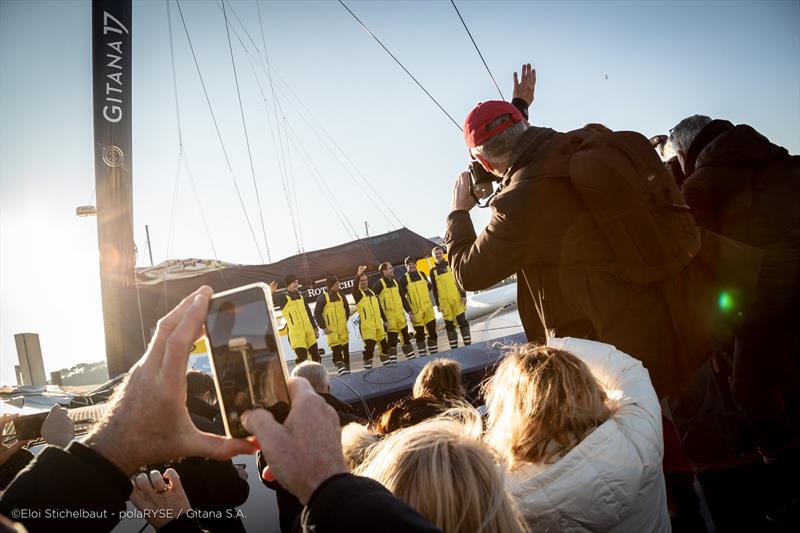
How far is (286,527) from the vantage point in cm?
236

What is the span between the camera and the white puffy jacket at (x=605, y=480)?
3.84 ft

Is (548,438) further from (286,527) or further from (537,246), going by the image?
(286,527)

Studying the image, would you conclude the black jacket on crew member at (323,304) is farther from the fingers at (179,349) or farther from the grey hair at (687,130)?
the fingers at (179,349)

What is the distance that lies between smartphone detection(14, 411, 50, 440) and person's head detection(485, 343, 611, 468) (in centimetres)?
189

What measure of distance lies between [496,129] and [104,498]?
1.60m

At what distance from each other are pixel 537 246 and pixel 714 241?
72 cm

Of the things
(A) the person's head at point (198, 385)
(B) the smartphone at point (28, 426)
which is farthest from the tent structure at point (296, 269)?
(B) the smartphone at point (28, 426)

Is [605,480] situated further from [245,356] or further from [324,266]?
[324,266]

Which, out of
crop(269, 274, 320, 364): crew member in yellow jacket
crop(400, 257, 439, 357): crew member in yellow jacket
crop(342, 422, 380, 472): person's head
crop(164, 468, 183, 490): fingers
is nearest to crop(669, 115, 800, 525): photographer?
crop(342, 422, 380, 472): person's head

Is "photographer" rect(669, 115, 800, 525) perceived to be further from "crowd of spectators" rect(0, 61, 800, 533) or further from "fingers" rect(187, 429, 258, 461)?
"fingers" rect(187, 429, 258, 461)

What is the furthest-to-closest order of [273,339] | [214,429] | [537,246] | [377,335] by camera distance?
[377,335] < [214,429] < [537,246] < [273,339]

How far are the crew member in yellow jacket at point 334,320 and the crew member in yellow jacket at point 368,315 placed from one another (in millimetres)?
390

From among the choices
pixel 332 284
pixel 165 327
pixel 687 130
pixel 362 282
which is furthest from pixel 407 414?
pixel 332 284

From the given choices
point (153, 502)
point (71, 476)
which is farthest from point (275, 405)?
point (153, 502)
